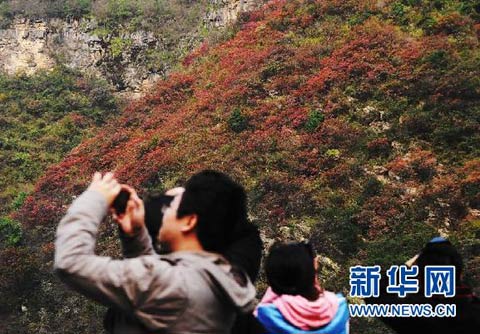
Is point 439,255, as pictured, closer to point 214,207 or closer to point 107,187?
point 214,207

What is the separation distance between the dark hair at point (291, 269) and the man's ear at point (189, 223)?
0.70 m

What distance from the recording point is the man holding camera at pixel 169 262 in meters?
1.22

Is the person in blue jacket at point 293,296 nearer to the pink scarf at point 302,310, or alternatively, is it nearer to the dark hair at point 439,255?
the pink scarf at point 302,310

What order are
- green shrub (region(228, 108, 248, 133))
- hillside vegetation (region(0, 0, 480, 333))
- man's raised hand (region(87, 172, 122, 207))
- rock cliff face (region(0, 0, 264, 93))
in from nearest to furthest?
→ man's raised hand (region(87, 172, 122, 207)) → hillside vegetation (region(0, 0, 480, 333)) → green shrub (region(228, 108, 248, 133)) → rock cliff face (region(0, 0, 264, 93))

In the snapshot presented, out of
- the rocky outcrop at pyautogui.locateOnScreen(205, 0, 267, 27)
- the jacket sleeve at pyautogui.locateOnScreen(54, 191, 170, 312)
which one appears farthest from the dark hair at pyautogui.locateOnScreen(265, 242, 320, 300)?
the rocky outcrop at pyautogui.locateOnScreen(205, 0, 267, 27)

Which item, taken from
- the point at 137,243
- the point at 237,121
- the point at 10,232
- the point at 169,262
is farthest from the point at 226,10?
the point at 169,262

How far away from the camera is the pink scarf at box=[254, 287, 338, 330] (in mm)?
2041

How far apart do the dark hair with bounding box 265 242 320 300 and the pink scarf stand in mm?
30

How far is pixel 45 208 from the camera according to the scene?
13.4 meters

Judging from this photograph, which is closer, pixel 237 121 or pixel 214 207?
pixel 214 207

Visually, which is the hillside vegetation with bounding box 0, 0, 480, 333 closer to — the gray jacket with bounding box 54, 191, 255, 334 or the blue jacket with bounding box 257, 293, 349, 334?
the blue jacket with bounding box 257, 293, 349, 334

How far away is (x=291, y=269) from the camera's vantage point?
2.01 m

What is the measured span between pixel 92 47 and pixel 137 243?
23.9 metres

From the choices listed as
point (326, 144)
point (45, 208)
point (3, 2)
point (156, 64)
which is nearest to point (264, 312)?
point (326, 144)
